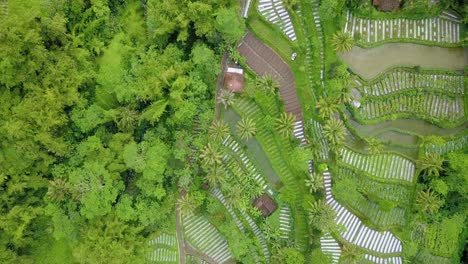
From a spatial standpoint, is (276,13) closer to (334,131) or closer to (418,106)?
(334,131)

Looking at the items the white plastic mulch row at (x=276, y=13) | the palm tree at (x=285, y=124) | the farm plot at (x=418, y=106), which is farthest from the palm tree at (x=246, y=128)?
the farm plot at (x=418, y=106)

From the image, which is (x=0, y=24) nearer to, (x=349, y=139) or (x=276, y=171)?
(x=276, y=171)

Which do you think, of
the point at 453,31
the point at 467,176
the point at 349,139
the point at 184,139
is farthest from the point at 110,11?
the point at 467,176

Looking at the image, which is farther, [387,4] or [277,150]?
[277,150]

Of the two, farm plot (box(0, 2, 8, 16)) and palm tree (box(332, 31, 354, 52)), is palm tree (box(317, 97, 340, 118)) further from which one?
farm plot (box(0, 2, 8, 16))

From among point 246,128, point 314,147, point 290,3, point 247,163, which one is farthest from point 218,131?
point 290,3

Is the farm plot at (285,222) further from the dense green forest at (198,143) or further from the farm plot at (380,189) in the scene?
the farm plot at (380,189)
